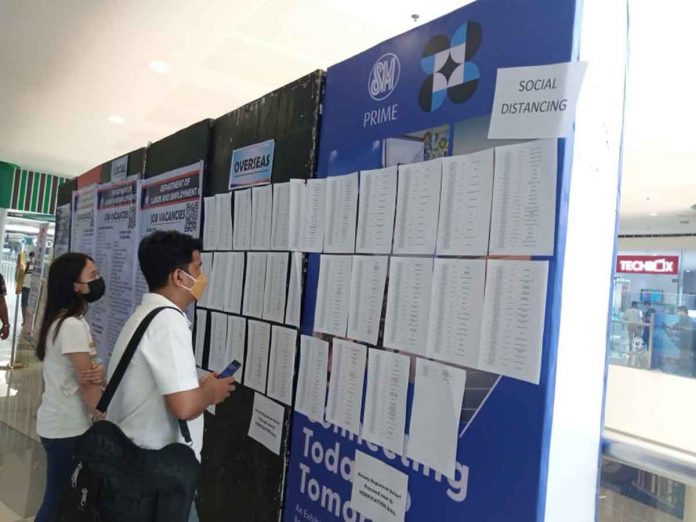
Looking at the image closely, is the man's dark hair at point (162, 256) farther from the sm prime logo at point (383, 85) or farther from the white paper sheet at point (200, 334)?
the white paper sheet at point (200, 334)

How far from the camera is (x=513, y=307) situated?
112 cm

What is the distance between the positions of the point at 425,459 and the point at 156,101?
545cm

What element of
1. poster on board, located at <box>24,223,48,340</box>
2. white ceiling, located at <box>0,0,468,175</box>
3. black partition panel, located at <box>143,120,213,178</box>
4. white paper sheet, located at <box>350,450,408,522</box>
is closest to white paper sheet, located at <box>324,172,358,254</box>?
white paper sheet, located at <box>350,450,408,522</box>

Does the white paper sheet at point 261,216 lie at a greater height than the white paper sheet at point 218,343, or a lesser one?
greater

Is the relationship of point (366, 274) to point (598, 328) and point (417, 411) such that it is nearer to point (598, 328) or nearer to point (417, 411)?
point (417, 411)

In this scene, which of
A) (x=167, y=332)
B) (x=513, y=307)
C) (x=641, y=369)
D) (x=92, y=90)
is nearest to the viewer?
(x=513, y=307)

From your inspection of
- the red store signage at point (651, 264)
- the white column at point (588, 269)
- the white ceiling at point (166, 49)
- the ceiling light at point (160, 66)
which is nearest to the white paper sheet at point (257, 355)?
the white column at point (588, 269)

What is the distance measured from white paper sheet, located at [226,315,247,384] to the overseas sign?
0.55 meters

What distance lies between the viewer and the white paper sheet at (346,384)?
1.49 meters

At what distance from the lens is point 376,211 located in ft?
4.90

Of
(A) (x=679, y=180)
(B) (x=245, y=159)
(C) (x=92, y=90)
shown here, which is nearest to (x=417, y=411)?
(B) (x=245, y=159)

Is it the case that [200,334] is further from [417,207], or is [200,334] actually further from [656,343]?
[656,343]

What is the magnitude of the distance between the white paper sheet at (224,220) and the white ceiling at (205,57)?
191 cm

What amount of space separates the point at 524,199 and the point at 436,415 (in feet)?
1.77
